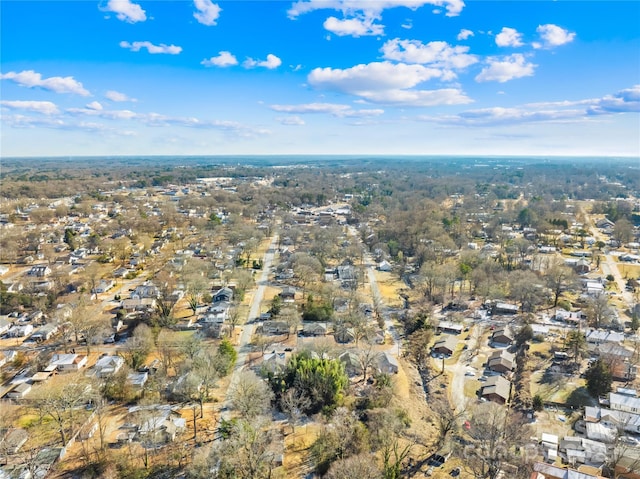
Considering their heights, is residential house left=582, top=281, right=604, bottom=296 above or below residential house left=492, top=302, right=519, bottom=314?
above

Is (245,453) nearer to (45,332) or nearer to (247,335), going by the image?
(247,335)

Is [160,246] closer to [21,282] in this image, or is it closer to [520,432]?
[21,282]

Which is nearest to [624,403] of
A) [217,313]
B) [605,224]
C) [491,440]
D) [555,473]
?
[555,473]

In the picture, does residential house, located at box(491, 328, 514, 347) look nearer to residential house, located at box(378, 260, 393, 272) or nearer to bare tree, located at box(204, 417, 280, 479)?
residential house, located at box(378, 260, 393, 272)

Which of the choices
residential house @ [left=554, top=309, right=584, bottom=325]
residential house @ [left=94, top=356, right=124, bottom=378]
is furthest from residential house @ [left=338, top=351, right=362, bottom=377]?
residential house @ [left=554, top=309, right=584, bottom=325]

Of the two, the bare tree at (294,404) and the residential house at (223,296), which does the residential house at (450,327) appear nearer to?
the bare tree at (294,404)

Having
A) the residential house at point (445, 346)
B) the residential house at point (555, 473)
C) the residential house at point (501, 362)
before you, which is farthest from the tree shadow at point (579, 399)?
the residential house at point (445, 346)
